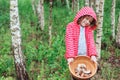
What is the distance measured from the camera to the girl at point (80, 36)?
6148 millimetres

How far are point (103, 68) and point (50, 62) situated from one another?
1830 millimetres

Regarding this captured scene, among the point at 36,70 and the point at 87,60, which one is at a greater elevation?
the point at 87,60

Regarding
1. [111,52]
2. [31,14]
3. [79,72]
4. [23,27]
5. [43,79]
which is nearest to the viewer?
[79,72]

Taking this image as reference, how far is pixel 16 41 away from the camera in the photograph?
8984mm

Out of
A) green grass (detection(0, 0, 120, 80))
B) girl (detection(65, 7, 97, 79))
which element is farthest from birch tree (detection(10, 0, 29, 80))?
girl (detection(65, 7, 97, 79))

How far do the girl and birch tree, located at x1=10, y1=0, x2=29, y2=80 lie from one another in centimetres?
303

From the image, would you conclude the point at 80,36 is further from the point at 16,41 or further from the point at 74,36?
the point at 16,41

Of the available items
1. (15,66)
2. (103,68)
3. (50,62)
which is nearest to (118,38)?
(103,68)

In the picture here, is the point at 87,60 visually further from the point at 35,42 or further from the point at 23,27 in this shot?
the point at 23,27

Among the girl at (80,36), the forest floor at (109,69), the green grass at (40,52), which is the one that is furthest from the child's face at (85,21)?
the forest floor at (109,69)

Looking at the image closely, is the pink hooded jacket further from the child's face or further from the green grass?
the green grass

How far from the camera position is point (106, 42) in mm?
13812

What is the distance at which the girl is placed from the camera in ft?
20.2

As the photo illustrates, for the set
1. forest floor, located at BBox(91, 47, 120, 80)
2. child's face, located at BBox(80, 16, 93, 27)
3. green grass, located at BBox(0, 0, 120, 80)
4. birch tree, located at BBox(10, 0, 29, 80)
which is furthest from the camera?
forest floor, located at BBox(91, 47, 120, 80)
